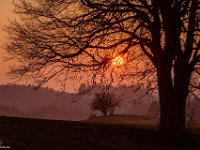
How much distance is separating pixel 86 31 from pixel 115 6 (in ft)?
5.44

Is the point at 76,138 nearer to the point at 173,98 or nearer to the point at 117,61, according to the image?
the point at 117,61

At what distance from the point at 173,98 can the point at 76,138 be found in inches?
203

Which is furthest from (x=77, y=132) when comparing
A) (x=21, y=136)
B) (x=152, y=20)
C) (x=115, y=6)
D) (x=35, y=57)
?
(x=152, y=20)

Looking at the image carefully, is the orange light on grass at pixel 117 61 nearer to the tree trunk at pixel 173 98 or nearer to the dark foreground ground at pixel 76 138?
the tree trunk at pixel 173 98

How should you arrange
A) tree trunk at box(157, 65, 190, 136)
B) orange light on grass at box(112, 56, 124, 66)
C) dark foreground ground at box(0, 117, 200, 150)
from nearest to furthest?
dark foreground ground at box(0, 117, 200, 150) < tree trunk at box(157, 65, 190, 136) < orange light on grass at box(112, 56, 124, 66)

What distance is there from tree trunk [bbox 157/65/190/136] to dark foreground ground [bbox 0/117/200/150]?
681 mm

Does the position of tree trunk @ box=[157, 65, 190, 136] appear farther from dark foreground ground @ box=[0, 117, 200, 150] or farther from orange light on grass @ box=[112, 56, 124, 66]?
orange light on grass @ box=[112, 56, 124, 66]

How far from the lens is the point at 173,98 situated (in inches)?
764

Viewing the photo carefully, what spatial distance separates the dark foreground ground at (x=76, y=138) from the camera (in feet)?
50.3

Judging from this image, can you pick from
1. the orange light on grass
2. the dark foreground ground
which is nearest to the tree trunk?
the dark foreground ground

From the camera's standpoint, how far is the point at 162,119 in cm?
1966

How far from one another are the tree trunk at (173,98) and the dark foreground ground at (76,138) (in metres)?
0.68

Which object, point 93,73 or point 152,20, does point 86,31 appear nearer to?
point 93,73

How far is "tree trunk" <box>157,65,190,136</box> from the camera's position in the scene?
764 inches
